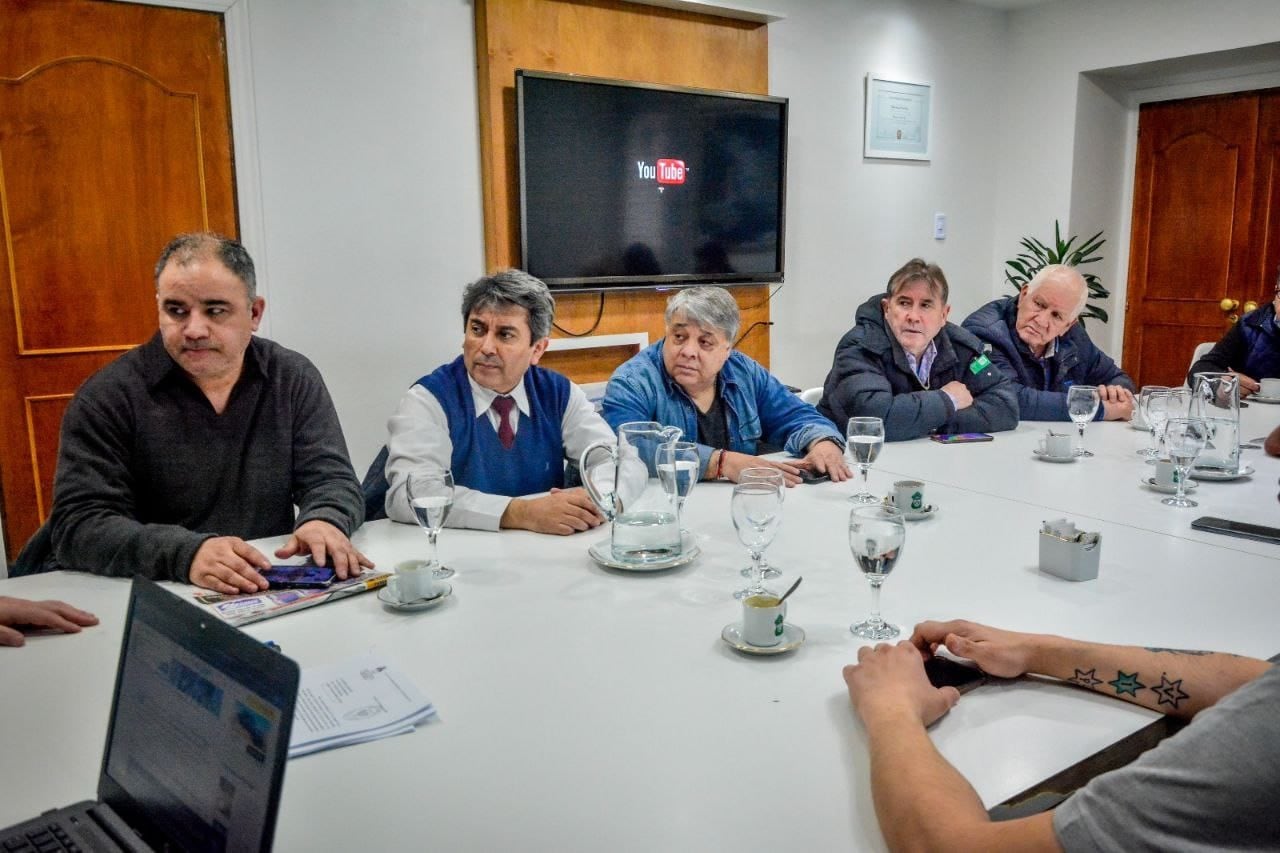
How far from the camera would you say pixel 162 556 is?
4.93 feet

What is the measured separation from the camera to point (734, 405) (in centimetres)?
271

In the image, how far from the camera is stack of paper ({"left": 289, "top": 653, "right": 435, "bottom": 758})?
41.1 inches

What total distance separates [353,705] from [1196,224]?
5588mm

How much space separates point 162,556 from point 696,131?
130 inches

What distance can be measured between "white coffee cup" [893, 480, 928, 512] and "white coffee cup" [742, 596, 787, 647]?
27.8 inches

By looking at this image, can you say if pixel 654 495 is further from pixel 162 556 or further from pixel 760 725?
pixel 162 556

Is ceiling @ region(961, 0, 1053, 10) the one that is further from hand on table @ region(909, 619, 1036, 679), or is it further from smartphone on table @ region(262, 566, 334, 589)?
smartphone on table @ region(262, 566, 334, 589)

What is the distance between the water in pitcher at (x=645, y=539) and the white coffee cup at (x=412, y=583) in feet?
1.11

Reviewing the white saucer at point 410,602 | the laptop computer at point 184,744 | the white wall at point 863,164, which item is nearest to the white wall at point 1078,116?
the white wall at point 863,164

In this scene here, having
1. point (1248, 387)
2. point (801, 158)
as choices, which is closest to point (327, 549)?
point (1248, 387)

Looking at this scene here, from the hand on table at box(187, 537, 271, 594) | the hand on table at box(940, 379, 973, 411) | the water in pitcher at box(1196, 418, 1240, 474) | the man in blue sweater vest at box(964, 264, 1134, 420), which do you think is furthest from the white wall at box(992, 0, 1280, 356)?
the hand on table at box(187, 537, 271, 594)

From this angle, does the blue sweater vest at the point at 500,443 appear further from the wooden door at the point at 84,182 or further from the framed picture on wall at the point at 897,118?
the framed picture on wall at the point at 897,118

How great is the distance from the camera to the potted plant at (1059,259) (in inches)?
202

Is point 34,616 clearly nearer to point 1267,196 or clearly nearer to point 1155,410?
point 1155,410
